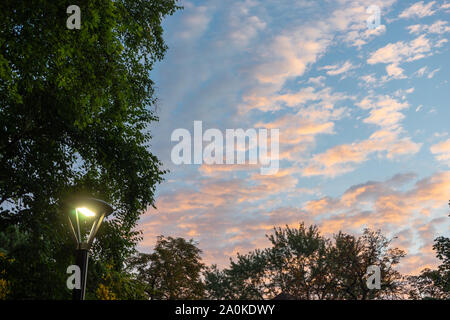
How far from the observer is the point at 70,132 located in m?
13.7

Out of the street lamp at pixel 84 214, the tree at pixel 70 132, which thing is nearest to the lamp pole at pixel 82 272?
the street lamp at pixel 84 214

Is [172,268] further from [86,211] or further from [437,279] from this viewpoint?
[86,211]

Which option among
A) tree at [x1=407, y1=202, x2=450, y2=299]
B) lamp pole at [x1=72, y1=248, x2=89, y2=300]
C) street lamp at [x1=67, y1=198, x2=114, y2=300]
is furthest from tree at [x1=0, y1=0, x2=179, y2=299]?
tree at [x1=407, y1=202, x2=450, y2=299]

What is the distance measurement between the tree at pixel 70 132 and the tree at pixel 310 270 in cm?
3429

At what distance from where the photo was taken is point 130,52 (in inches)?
575

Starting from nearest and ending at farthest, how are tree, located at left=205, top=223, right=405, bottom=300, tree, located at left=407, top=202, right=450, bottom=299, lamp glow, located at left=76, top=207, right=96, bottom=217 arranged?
lamp glow, located at left=76, top=207, right=96, bottom=217 < tree, located at left=407, top=202, right=450, bottom=299 < tree, located at left=205, top=223, right=405, bottom=300

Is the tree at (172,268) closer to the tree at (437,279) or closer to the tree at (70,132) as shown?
the tree at (437,279)

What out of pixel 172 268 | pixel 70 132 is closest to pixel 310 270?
pixel 172 268

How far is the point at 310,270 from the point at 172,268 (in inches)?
719

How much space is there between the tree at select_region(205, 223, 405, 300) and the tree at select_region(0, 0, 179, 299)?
34294 millimetres

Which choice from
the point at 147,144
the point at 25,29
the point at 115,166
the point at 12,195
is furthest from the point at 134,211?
the point at 25,29

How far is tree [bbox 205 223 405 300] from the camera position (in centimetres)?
4312

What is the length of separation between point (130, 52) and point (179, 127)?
3345mm

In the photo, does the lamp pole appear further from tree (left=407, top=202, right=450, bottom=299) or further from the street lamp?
tree (left=407, top=202, right=450, bottom=299)
